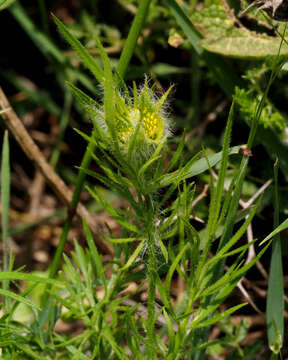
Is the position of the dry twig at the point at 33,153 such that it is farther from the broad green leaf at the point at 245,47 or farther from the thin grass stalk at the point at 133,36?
the broad green leaf at the point at 245,47

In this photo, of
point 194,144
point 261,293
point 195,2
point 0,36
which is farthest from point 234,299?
point 0,36

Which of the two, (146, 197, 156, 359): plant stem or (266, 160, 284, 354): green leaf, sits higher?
(146, 197, 156, 359): plant stem

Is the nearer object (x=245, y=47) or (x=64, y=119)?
(x=245, y=47)

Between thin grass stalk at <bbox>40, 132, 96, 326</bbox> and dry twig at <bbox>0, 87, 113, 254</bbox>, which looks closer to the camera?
thin grass stalk at <bbox>40, 132, 96, 326</bbox>

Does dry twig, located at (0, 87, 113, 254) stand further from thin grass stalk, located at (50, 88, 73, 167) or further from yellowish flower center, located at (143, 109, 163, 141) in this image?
yellowish flower center, located at (143, 109, 163, 141)

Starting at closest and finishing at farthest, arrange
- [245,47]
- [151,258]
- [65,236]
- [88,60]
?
[88,60] → [151,258] → [65,236] → [245,47]

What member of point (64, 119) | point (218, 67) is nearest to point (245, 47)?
point (218, 67)

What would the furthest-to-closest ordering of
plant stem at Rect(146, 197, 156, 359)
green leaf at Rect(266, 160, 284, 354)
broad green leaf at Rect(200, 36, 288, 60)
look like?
1. broad green leaf at Rect(200, 36, 288, 60)
2. green leaf at Rect(266, 160, 284, 354)
3. plant stem at Rect(146, 197, 156, 359)

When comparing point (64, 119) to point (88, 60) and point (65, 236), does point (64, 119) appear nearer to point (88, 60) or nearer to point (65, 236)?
point (65, 236)

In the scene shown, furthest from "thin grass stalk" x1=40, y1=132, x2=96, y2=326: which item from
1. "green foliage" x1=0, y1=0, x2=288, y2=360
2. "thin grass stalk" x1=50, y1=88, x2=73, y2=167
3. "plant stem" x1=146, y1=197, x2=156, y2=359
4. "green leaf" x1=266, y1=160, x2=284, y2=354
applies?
"thin grass stalk" x1=50, y1=88, x2=73, y2=167

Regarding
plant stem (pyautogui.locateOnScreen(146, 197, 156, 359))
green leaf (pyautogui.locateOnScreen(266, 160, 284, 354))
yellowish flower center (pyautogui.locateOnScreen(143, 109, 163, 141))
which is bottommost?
green leaf (pyautogui.locateOnScreen(266, 160, 284, 354))

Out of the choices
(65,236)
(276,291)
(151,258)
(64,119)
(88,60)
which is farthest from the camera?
(64,119)
